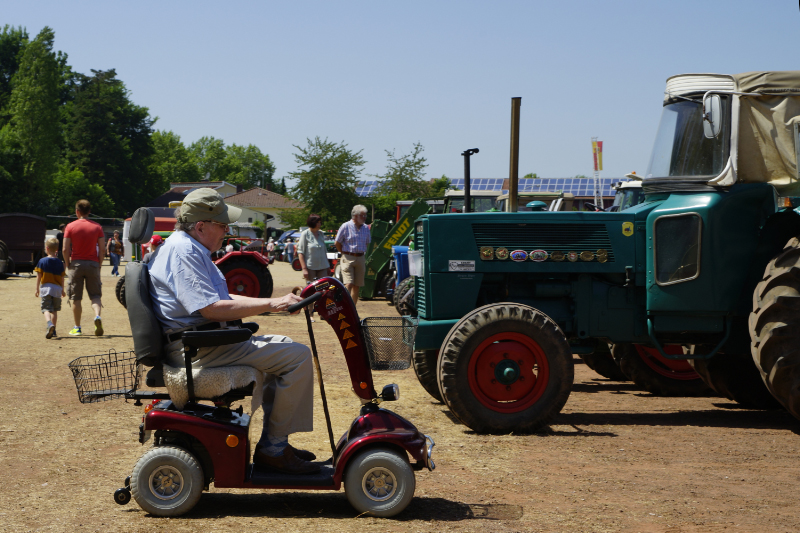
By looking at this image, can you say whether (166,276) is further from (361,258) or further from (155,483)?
(361,258)

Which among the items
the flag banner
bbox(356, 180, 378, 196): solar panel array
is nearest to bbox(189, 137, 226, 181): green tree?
bbox(356, 180, 378, 196): solar panel array

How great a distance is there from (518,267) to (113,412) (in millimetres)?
3613

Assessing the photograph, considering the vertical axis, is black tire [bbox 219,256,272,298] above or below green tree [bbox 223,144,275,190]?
below

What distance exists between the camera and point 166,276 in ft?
13.6

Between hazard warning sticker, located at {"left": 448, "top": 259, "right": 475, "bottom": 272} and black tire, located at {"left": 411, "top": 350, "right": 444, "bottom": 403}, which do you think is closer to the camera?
hazard warning sticker, located at {"left": 448, "top": 259, "right": 475, "bottom": 272}

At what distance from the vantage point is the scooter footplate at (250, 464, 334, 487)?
13.7 ft

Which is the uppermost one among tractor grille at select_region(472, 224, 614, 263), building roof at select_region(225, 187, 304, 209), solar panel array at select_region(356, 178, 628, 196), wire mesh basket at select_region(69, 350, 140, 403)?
building roof at select_region(225, 187, 304, 209)

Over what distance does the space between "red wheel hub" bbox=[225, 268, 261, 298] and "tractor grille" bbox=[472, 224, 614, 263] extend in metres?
9.25

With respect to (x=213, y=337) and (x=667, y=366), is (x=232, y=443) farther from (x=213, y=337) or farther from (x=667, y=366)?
(x=667, y=366)

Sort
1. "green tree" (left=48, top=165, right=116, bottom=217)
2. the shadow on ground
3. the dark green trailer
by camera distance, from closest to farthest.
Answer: the shadow on ground, the dark green trailer, "green tree" (left=48, top=165, right=116, bottom=217)

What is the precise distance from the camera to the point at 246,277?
1544 centimetres

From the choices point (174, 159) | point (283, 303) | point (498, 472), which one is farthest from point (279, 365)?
point (174, 159)

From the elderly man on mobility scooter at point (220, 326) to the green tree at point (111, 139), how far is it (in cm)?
7050

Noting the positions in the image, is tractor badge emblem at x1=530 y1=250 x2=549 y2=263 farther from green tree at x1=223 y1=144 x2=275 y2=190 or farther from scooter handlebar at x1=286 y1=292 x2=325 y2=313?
green tree at x1=223 y1=144 x2=275 y2=190
